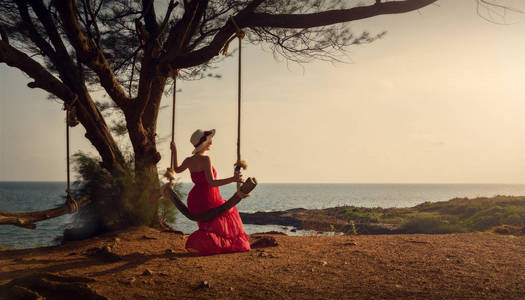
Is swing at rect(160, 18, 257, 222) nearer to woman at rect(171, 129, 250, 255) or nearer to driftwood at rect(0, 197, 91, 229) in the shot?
woman at rect(171, 129, 250, 255)

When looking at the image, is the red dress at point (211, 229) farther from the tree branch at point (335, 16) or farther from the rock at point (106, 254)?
the tree branch at point (335, 16)

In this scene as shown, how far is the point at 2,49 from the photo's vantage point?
6023mm

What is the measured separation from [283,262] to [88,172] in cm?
452

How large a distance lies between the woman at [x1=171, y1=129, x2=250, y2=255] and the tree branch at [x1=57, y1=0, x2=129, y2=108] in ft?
6.94

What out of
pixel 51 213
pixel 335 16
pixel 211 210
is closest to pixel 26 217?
pixel 51 213

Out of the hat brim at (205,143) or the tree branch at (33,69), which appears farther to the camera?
the tree branch at (33,69)

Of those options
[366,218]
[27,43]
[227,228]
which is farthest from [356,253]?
[366,218]

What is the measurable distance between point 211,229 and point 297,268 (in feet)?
5.02

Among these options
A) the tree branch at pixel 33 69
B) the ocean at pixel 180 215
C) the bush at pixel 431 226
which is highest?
the tree branch at pixel 33 69

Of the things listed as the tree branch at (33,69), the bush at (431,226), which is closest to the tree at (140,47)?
the tree branch at (33,69)

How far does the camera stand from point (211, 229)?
5883mm

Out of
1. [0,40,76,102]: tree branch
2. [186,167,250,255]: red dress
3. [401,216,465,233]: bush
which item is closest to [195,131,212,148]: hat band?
[186,167,250,255]: red dress

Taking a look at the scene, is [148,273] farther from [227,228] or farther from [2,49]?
[2,49]

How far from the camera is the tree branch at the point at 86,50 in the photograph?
6.04 meters
